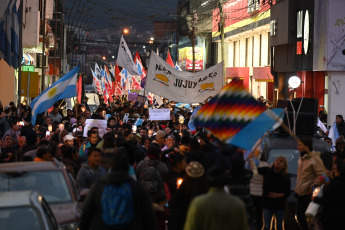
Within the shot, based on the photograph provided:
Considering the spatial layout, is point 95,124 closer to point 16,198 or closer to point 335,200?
point 335,200

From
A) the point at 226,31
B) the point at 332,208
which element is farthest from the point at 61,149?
the point at 226,31

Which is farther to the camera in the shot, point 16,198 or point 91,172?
point 91,172

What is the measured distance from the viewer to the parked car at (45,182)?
938 centimetres

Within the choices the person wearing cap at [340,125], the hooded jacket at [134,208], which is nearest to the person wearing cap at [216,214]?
the hooded jacket at [134,208]

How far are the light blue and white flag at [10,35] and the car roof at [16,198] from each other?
14.1m

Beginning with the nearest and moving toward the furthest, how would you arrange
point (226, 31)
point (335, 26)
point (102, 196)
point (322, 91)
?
point (102, 196) < point (335, 26) < point (322, 91) < point (226, 31)

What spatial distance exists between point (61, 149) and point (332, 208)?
4.88 m

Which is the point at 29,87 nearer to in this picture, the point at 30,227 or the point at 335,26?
the point at 335,26

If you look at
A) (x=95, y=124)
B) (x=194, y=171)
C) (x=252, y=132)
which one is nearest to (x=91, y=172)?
(x=194, y=171)

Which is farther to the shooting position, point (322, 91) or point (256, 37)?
point (256, 37)

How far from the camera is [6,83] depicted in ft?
137

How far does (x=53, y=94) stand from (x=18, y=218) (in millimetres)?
12225

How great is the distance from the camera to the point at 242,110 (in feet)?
33.8

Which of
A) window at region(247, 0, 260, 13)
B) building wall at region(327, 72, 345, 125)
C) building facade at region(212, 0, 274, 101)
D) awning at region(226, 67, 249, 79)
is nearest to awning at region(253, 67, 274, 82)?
building facade at region(212, 0, 274, 101)
